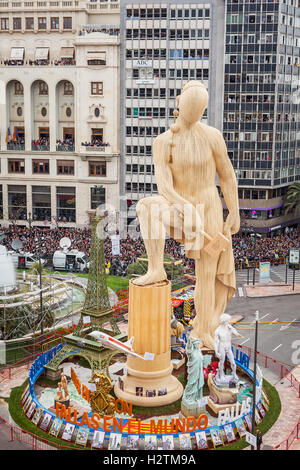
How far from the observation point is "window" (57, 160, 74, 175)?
255ft

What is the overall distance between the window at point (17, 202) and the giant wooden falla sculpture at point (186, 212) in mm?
54096

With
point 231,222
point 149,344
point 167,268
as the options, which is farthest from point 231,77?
point 149,344

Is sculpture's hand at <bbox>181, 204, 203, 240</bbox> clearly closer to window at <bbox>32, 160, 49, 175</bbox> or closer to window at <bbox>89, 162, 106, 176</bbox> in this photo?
window at <bbox>89, 162, 106, 176</bbox>

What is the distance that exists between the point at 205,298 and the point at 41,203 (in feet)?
176

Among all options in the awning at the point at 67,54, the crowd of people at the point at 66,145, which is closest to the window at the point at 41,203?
the crowd of people at the point at 66,145

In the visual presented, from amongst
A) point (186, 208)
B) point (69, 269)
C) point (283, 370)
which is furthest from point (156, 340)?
point (69, 269)

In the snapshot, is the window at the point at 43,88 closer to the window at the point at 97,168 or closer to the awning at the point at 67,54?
the awning at the point at 67,54

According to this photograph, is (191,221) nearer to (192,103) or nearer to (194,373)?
(192,103)

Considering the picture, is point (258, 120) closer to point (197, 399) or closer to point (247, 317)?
point (247, 317)

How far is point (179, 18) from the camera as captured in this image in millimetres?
73000

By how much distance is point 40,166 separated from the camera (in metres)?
78.4

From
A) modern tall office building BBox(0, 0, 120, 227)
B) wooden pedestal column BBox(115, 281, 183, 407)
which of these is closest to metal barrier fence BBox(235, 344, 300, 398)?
wooden pedestal column BBox(115, 281, 183, 407)

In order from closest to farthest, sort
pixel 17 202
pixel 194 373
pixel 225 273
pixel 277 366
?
pixel 194 373 → pixel 225 273 → pixel 277 366 → pixel 17 202
